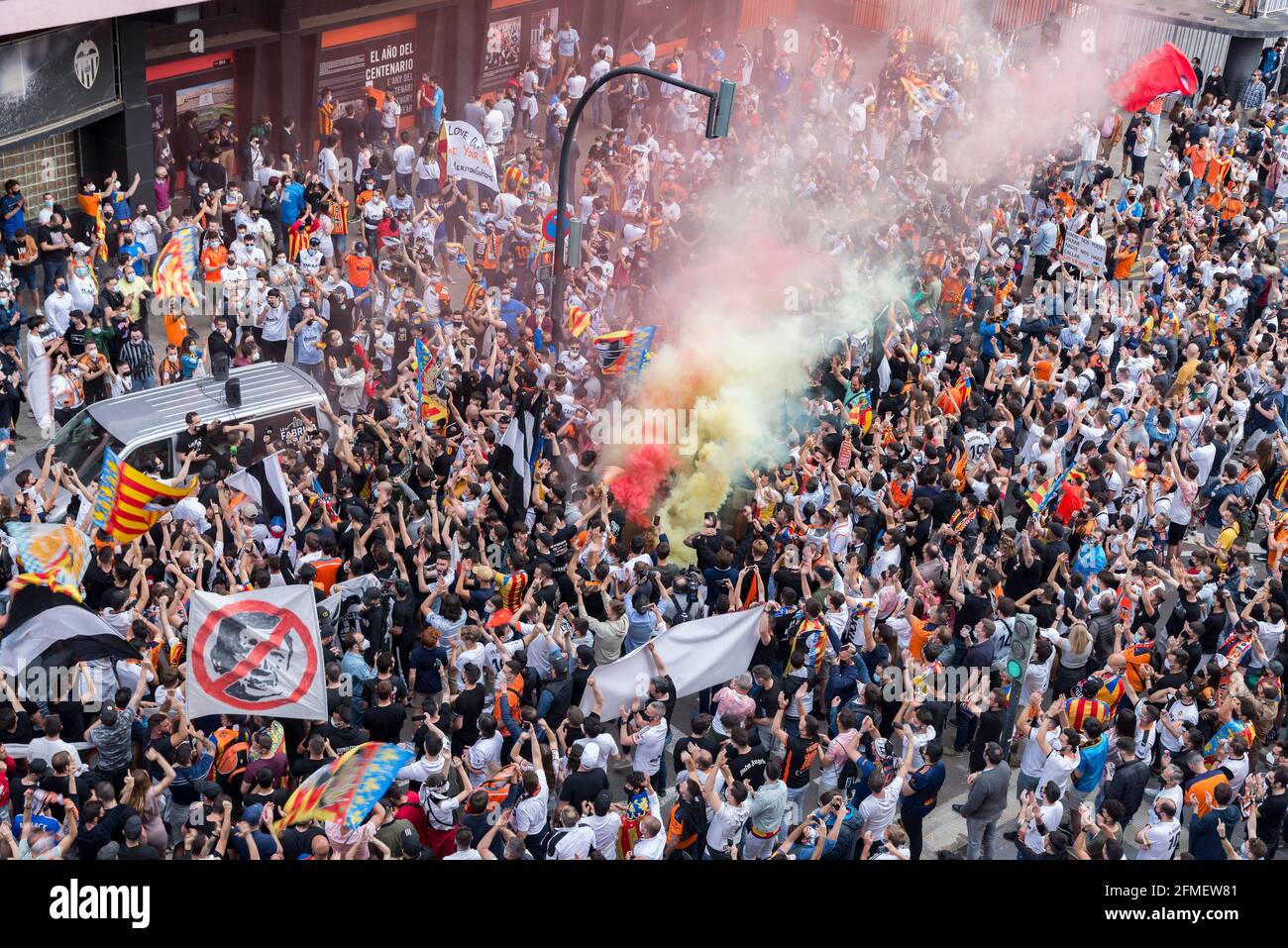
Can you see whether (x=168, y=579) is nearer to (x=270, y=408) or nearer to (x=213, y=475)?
(x=213, y=475)

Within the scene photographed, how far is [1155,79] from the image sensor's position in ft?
79.7

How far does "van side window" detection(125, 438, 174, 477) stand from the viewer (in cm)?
1208

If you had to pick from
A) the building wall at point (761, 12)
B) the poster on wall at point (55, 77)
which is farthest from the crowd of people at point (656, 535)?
the building wall at point (761, 12)

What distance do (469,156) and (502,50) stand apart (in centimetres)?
691

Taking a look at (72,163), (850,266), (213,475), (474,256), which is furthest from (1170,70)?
(213,475)

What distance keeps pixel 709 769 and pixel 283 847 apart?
2.53m

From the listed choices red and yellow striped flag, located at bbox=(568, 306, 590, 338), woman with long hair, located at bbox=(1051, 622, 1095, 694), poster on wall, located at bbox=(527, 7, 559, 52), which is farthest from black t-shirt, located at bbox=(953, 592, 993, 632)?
poster on wall, located at bbox=(527, 7, 559, 52)

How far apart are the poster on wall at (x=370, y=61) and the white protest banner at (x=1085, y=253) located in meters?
10.1

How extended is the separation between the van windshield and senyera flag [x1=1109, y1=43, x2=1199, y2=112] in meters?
18.0

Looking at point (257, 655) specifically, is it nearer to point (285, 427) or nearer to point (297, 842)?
point (297, 842)

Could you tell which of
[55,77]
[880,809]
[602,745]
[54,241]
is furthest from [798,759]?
[55,77]

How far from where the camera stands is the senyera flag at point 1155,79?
79.2 ft

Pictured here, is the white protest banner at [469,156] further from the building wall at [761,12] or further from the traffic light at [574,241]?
the building wall at [761,12]

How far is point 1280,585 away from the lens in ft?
39.9
